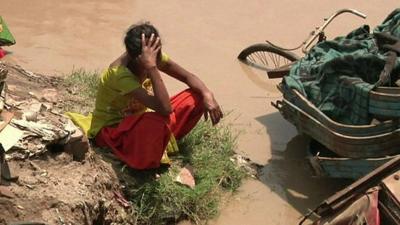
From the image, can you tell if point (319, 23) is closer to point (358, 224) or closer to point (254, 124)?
point (254, 124)

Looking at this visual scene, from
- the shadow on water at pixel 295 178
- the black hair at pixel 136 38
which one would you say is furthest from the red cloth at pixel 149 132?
the shadow on water at pixel 295 178

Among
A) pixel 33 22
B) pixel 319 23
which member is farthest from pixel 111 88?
pixel 319 23

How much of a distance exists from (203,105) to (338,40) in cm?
152

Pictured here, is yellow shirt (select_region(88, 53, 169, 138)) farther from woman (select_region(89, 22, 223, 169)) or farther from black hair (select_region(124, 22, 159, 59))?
black hair (select_region(124, 22, 159, 59))

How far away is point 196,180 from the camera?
439 centimetres

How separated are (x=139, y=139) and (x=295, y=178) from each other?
1.56 metres

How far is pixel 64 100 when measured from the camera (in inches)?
198

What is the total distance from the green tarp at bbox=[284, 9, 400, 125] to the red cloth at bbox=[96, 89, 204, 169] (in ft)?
3.02

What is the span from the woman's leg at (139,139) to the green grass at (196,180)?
4.7 inches

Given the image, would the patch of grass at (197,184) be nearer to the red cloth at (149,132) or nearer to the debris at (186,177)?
the debris at (186,177)

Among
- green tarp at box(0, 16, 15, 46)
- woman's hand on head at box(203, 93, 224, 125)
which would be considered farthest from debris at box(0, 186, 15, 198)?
green tarp at box(0, 16, 15, 46)

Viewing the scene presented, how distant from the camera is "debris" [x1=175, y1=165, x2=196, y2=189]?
4.22 meters

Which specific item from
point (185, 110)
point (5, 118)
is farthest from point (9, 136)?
point (185, 110)

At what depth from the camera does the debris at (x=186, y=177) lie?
4.22 m
